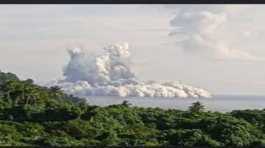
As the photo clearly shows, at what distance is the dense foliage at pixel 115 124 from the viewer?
5336 mm

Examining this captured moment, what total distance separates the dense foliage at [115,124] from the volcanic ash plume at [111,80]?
492 millimetres

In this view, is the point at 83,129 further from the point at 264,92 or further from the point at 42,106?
the point at 264,92

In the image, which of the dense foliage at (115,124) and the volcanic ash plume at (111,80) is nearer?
the volcanic ash plume at (111,80)

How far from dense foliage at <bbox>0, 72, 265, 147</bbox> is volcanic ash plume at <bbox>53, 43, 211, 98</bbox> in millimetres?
492

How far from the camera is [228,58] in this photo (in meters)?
3.98

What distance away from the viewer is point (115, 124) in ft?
22.6

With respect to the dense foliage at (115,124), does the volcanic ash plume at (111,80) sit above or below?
above

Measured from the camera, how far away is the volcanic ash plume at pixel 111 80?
13.4ft

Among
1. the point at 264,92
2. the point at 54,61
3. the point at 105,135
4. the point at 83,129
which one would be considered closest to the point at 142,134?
the point at 105,135

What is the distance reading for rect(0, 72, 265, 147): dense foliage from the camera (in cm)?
534

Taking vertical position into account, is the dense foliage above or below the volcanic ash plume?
below

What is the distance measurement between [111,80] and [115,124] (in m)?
2.92

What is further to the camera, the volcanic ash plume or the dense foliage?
the dense foliage

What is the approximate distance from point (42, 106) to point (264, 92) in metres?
4.63
